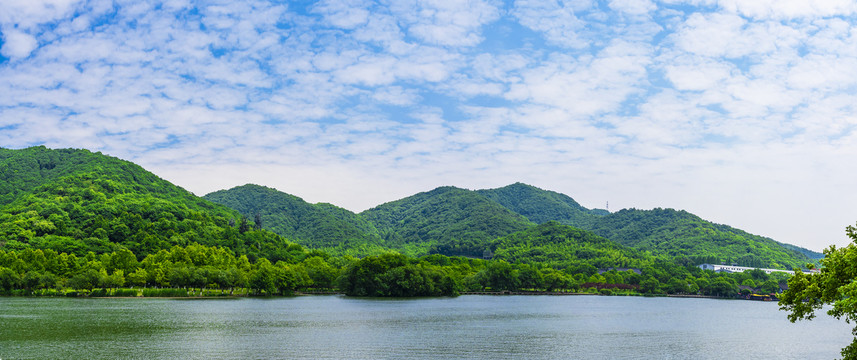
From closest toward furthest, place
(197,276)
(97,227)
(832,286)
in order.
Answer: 1. (832,286)
2. (197,276)
3. (97,227)

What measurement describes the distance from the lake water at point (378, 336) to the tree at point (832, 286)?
82.8 ft

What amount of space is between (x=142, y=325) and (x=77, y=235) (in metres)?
115

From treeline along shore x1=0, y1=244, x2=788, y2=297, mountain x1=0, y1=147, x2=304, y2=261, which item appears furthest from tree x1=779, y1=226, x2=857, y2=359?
mountain x1=0, y1=147, x2=304, y2=261

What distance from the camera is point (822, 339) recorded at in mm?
71250

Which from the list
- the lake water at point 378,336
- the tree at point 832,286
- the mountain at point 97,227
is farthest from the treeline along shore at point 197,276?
the tree at point 832,286

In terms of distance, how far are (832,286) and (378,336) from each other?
42.5 meters

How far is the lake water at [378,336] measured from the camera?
164 feet

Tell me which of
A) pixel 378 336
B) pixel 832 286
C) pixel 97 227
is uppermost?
pixel 97 227

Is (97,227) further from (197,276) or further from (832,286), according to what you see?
(832,286)

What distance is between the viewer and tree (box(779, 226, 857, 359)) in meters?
25.1

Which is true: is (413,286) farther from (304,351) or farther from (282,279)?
(304,351)

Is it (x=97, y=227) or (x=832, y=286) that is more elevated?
(x=97, y=227)

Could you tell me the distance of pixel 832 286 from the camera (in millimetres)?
26219

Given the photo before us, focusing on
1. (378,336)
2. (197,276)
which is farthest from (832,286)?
(197,276)
